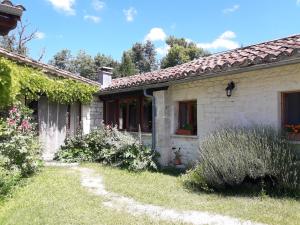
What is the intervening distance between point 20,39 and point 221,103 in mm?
27259

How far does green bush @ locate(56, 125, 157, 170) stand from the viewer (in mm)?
11400

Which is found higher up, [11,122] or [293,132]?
[11,122]

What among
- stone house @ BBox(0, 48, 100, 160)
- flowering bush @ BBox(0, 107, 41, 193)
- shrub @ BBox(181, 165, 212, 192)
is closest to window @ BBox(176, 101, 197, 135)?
shrub @ BBox(181, 165, 212, 192)

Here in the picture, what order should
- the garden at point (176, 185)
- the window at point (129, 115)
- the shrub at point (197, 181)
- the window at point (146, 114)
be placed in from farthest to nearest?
the window at point (129, 115)
the window at point (146, 114)
the shrub at point (197, 181)
the garden at point (176, 185)

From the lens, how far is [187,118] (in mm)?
12094

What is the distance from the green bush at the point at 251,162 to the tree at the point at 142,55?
37.2 metres

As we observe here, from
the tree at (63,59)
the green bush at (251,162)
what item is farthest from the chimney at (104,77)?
the tree at (63,59)

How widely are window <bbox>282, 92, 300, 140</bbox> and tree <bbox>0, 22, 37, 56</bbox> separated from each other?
28507mm

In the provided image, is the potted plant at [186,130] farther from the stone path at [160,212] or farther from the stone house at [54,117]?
the stone house at [54,117]

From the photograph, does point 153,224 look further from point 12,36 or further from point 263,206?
point 12,36

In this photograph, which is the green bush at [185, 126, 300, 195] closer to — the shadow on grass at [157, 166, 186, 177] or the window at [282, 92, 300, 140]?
the window at [282, 92, 300, 140]

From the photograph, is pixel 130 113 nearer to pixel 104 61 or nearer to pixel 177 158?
pixel 177 158

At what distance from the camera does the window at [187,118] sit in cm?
1170

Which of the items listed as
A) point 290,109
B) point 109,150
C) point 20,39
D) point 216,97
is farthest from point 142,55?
A: point 290,109
